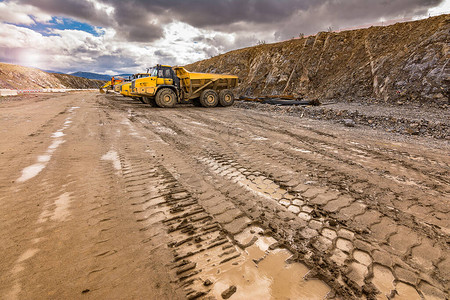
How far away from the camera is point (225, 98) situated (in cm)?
1245

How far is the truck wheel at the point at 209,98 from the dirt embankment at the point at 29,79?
46.4m

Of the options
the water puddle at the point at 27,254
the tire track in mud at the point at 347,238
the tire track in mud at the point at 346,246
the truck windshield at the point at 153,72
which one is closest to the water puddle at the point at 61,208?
the water puddle at the point at 27,254

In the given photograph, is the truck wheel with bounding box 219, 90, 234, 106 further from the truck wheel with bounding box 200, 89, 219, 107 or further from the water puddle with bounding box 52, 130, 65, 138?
the water puddle with bounding box 52, 130, 65, 138

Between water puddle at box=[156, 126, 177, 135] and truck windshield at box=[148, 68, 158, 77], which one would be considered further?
truck windshield at box=[148, 68, 158, 77]

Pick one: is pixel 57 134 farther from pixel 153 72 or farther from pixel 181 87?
pixel 181 87

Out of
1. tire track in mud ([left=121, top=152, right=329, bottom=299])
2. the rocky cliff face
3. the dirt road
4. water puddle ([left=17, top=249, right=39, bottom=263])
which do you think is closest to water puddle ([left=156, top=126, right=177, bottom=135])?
the dirt road

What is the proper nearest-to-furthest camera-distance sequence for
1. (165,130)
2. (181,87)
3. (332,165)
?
(332,165) → (165,130) → (181,87)

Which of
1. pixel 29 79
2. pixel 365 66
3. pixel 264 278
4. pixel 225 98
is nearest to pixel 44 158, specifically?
pixel 264 278

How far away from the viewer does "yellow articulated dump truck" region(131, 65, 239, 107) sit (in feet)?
35.4

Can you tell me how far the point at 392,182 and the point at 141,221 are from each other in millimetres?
3192

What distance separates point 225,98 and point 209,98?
0.96m

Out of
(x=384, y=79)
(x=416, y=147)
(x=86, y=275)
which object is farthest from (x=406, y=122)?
(x=86, y=275)

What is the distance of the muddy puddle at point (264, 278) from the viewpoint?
138 centimetres

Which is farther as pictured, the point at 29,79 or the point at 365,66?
the point at 29,79
